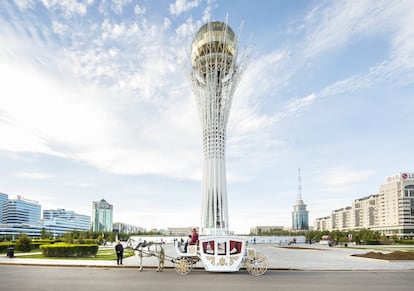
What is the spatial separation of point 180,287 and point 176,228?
18351cm

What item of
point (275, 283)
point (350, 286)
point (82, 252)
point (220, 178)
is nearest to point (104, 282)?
point (275, 283)

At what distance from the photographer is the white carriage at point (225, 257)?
16656 millimetres

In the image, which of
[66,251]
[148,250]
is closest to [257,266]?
[148,250]

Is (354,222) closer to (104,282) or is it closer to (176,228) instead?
(176,228)

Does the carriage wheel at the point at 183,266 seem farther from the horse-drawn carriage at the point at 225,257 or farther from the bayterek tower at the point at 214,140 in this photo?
the bayterek tower at the point at 214,140

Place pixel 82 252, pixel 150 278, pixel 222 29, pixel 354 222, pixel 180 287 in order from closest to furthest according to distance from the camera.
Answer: pixel 180 287
pixel 150 278
pixel 82 252
pixel 222 29
pixel 354 222

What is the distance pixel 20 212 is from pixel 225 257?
181 meters

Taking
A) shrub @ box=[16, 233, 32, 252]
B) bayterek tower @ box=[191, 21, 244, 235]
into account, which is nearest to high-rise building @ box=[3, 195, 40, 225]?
bayterek tower @ box=[191, 21, 244, 235]

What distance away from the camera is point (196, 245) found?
17656 mm

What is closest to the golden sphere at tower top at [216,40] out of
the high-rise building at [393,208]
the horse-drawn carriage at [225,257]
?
the horse-drawn carriage at [225,257]

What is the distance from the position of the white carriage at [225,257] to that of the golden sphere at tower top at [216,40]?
5453cm

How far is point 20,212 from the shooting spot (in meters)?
174

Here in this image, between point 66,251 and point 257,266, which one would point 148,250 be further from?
point 66,251

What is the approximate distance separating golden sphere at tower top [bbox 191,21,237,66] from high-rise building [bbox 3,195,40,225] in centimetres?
13936
